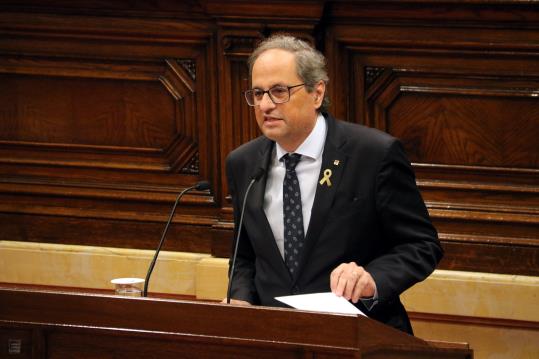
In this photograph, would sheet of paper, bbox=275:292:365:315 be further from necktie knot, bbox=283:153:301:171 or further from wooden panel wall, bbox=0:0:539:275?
wooden panel wall, bbox=0:0:539:275

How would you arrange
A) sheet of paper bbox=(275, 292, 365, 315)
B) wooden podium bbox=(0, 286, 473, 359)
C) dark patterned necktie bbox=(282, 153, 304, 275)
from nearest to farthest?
1. wooden podium bbox=(0, 286, 473, 359)
2. sheet of paper bbox=(275, 292, 365, 315)
3. dark patterned necktie bbox=(282, 153, 304, 275)

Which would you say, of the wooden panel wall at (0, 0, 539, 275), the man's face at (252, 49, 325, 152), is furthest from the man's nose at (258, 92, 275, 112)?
the wooden panel wall at (0, 0, 539, 275)

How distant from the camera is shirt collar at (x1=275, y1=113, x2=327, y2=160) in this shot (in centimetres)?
369

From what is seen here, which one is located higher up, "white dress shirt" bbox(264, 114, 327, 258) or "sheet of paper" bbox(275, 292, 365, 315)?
"white dress shirt" bbox(264, 114, 327, 258)

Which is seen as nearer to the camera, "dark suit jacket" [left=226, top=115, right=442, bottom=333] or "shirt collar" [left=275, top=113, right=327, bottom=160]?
"dark suit jacket" [left=226, top=115, right=442, bottom=333]

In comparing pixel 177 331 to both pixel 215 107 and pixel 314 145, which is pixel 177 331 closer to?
pixel 314 145

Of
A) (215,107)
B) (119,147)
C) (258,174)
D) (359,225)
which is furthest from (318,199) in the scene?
(119,147)

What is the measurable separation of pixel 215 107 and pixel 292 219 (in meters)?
1.84

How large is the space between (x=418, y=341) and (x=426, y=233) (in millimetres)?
666

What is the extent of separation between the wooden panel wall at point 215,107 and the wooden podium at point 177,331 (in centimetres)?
210

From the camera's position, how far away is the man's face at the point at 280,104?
11.8 ft

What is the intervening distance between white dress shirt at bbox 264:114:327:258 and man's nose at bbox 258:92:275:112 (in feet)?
0.61

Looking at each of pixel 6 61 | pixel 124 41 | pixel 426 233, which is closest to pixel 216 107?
pixel 124 41

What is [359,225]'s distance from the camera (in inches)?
142
